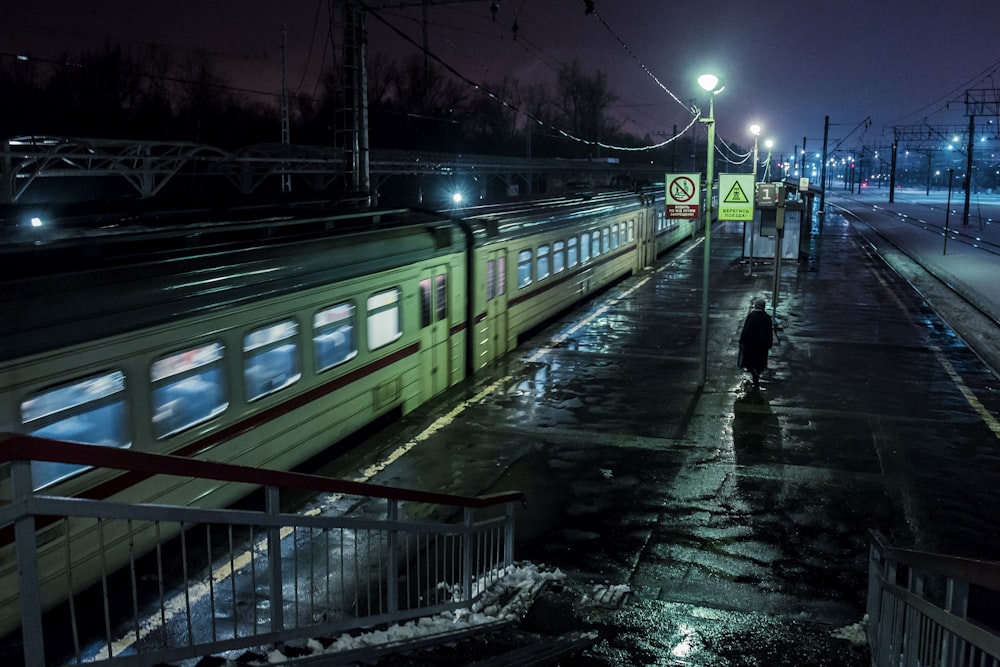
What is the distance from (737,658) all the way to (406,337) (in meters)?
6.64

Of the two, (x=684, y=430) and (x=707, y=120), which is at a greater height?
(x=707, y=120)

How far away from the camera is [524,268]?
1658cm

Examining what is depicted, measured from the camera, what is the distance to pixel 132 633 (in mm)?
5539

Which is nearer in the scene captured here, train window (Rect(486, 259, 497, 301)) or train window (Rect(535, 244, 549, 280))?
train window (Rect(486, 259, 497, 301))

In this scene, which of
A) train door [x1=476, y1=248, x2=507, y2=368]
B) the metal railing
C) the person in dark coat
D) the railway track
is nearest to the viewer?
the metal railing

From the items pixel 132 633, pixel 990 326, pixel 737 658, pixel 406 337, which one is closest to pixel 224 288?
pixel 132 633

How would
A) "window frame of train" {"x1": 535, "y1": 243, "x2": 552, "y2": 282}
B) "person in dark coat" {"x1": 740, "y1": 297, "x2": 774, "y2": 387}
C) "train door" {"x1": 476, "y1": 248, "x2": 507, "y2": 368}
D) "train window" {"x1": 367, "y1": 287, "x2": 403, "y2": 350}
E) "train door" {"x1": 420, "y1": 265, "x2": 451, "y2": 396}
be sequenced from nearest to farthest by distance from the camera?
"train window" {"x1": 367, "y1": 287, "x2": 403, "y2": 350}, "train door" {"x1": 420, "y1": 265, "x2": 451, "y2": 396}, "person in dark coat" {"x1": 740, "y1": 297, "x2": 774, "y2": 387}, "train door" {"x1": 476, "y1": 248, "x2": 507, "y2": 368}, "window frame of train" {"x1": 535, "y1": 243, "x2": 552, "y2": 282}

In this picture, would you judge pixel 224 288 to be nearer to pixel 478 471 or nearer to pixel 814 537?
pixel 478 471

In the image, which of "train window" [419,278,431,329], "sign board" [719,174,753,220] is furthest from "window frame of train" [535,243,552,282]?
"train window" [419,278,431,329]

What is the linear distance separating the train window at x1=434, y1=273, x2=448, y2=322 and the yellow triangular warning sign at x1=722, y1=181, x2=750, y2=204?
21.1 feet

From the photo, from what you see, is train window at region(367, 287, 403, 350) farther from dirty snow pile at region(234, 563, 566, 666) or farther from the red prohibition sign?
the red prohibition sign

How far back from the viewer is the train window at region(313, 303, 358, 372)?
9.27 meters

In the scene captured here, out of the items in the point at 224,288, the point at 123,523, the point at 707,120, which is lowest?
the point at 123,523

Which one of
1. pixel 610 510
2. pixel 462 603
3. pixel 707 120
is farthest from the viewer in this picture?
pixel 707 120
